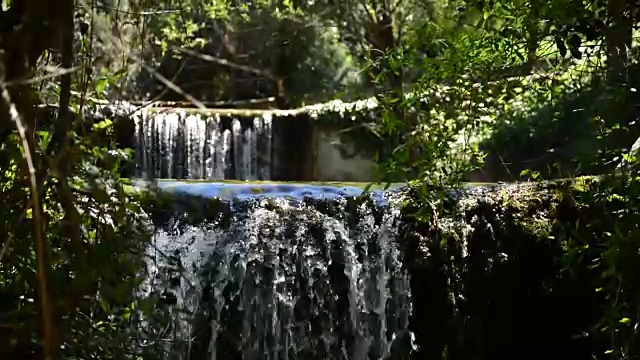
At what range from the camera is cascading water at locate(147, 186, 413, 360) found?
4895mm

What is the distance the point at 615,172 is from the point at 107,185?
190 centimetres

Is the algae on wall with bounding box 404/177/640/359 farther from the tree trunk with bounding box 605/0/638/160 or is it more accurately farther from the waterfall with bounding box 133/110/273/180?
the waterfall with bounding box 133/110/273/180

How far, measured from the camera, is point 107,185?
2.41m

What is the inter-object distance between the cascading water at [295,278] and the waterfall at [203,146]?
4.65 m

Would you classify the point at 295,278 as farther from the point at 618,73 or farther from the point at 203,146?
the point at 203,146

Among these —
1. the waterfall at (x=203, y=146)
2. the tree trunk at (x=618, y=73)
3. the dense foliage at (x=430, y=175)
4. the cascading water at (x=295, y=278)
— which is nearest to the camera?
the dense foliage at (x=430, y=175)

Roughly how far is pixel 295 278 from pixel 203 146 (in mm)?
4997

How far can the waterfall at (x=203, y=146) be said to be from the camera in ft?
31.4

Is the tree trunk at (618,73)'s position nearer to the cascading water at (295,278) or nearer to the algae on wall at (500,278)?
the algae on wall at (500,278)

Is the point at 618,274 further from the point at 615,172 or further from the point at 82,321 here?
the point at 82,321

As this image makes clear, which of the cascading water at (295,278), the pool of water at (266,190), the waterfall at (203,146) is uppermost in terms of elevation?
the waterfall at (203,146)

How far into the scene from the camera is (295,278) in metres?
5.00

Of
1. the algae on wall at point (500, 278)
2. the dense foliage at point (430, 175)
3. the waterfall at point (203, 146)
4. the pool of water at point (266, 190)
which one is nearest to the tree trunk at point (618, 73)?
the dense foliage at point (430, 175)

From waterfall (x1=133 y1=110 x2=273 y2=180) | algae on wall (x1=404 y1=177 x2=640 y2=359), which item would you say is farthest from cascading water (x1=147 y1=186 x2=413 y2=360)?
waterfall (x1=133 y1=110 x2=273 y2=180)
